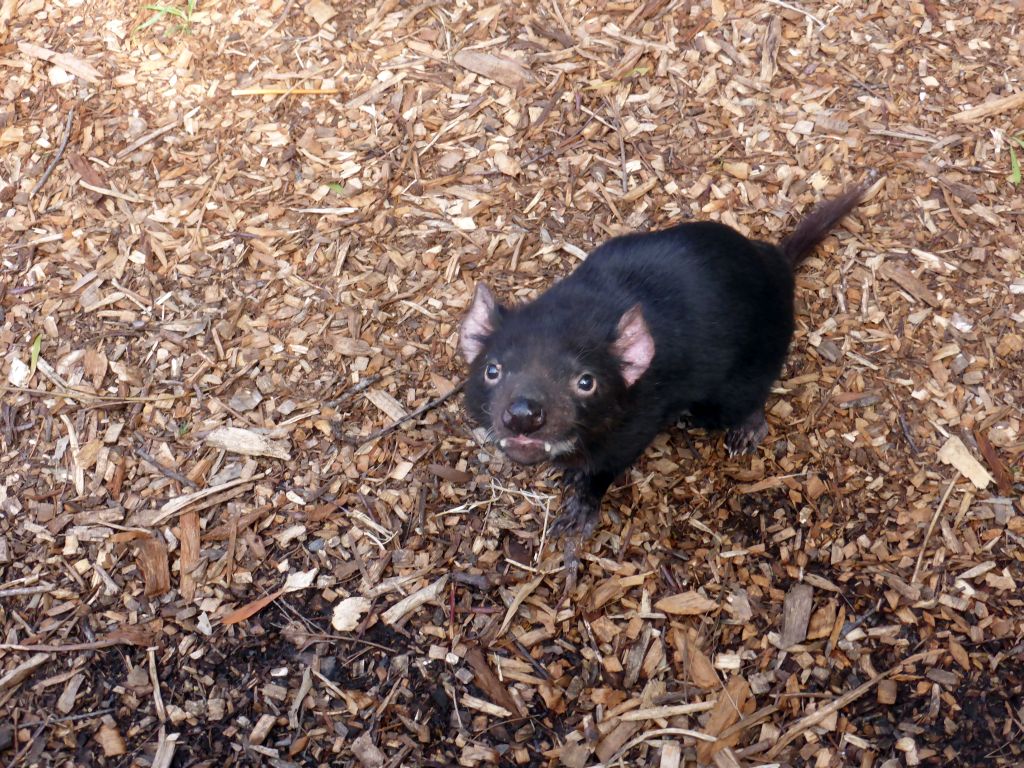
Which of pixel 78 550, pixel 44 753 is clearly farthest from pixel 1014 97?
pixel 44 753

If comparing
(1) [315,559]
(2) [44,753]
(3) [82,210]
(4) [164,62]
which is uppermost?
(4) [164,62]

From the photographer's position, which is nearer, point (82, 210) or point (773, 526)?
point (773, 526)

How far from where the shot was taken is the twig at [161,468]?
11.8 feet

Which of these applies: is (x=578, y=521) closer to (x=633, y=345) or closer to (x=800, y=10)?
(x=633, y=345)

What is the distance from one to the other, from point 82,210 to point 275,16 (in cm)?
159

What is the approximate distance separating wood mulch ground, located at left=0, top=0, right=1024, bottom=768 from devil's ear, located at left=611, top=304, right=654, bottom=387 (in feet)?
2.71

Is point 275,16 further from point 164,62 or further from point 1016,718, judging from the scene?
point 1016,718

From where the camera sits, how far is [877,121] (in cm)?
443

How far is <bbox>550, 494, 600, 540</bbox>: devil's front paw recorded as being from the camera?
3.49 metres

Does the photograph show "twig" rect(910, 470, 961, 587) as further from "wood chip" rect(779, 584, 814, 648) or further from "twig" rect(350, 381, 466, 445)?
"twig" rect(350, 381, 466, 445)

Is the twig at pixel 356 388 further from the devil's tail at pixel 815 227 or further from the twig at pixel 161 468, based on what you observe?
the devil's tail at pixel 815 227

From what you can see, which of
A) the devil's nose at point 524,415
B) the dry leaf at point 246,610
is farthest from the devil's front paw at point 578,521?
the dry leaf at point 246,610

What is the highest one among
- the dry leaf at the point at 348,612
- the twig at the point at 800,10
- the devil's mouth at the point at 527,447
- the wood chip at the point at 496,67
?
the twig at the point at 800,10

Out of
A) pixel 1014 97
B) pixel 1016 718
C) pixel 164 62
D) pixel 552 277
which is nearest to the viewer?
pixel 1016 718
